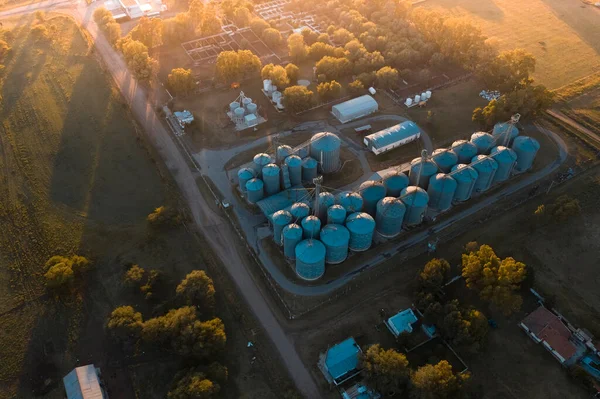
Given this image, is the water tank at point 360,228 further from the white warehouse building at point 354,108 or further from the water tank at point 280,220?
the white warehouse building at point 354,108

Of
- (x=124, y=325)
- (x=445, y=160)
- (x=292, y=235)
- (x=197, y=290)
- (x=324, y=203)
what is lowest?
(x=124, y=325)

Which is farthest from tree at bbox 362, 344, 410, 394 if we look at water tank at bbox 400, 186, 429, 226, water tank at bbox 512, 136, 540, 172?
water tank at bbox 512, 136, 540, 172

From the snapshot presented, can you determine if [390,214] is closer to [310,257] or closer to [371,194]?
[371,194]

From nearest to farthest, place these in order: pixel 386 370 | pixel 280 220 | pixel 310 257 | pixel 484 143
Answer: pixel 386 370 < pixel 310 257 < pixel 280 220 < pixel 484 143

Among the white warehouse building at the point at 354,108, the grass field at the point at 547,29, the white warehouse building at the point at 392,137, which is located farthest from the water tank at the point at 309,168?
the grass field at the point at 547,29

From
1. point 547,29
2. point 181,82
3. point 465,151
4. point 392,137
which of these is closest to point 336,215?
point 392,137

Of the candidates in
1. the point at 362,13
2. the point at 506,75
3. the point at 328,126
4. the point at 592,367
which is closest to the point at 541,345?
the point at 592,367

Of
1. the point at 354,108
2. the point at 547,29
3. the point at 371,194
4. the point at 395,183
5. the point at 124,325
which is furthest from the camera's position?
the point at 547,29

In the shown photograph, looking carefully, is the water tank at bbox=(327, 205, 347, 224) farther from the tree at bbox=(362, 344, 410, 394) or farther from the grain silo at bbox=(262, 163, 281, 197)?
the tree at bbox=(362, 344, 410, 394)
